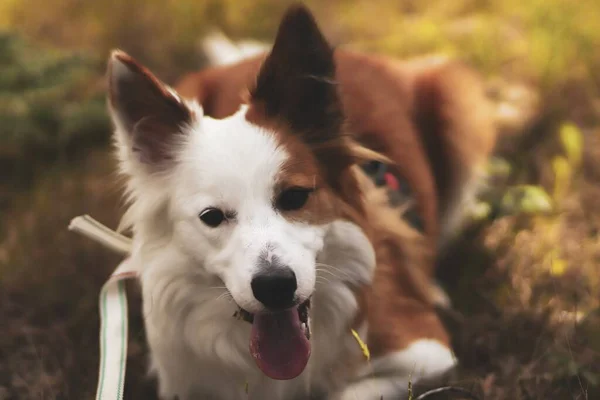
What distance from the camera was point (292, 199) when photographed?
77.5 inches

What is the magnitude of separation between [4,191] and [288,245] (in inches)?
102

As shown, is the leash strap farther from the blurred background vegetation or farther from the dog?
the blurred background vegetation

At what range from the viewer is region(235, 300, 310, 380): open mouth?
6.41 feet

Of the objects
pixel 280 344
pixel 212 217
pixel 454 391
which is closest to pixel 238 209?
pixel 212 217

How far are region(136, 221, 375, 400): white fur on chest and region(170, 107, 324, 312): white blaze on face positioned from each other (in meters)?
0.12

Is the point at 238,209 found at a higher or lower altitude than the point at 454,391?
higher

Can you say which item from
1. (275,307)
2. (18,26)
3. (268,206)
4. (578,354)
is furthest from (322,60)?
(18,26)

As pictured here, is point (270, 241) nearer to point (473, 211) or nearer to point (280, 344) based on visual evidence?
point (280, 344)

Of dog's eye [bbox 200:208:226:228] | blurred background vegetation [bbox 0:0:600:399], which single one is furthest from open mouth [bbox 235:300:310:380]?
blurred background vegetation [bbox 0:0:600:399]

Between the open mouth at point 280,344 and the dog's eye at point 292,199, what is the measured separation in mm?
298

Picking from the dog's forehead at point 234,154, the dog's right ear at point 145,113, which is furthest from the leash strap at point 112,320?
the dog's forehead at point 234,154

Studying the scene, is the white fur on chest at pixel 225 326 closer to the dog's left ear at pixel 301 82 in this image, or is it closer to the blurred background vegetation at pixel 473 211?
the dog's left ear at pixel 301 82

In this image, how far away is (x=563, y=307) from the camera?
2885mm

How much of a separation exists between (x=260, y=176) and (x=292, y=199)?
0.13 metres
